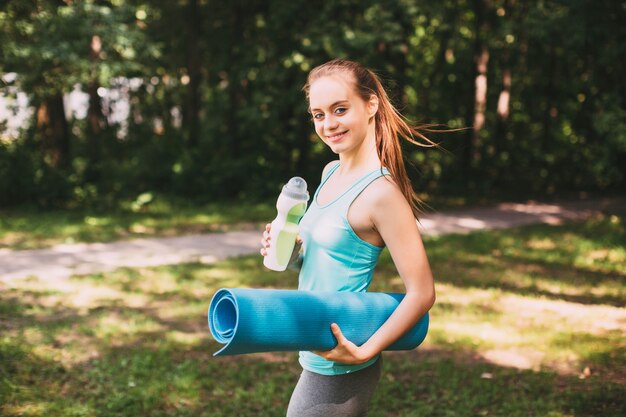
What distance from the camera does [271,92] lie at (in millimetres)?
13938

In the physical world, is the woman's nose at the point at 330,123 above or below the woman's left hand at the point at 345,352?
above

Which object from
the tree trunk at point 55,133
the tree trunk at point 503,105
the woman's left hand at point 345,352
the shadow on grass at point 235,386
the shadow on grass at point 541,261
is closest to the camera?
the woman's left hand at point 345,352

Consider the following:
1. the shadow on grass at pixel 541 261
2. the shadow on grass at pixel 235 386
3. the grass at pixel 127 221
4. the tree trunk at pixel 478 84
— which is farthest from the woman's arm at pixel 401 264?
the tree trunk at pixel 478 84

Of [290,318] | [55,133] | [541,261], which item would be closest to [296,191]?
[290,318]

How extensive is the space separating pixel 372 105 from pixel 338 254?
0.46 metres

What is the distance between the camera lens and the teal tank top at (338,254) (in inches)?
82.1

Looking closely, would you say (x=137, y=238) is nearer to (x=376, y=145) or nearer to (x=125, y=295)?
(x=125, y=295)

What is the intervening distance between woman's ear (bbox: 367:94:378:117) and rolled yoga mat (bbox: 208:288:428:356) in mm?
555

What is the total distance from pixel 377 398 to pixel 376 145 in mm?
2988

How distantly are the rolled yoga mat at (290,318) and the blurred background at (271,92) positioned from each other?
7.19 metres

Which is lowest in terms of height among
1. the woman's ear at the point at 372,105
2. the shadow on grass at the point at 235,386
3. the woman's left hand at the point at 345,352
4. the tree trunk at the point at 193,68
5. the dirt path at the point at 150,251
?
the shadow on grass at the point at 235,386

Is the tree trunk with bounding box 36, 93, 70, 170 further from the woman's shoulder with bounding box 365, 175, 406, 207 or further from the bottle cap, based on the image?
the woman's shoulder with bounding box 365, 175, 406, 207

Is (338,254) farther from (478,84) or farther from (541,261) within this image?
(478,84)

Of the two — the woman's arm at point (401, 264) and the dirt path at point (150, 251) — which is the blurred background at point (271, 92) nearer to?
the dirt path at point (150, 251)
